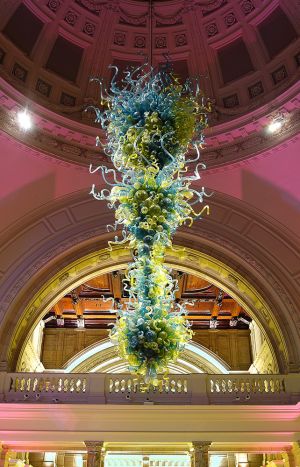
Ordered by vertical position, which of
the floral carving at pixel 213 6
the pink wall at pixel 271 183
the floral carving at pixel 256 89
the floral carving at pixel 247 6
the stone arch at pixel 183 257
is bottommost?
the stone arch at pixel 183 257

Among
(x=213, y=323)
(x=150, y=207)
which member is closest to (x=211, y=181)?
(x=213, y=323)

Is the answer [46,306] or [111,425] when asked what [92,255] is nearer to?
[46,306]

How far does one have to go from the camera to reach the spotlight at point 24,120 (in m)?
13.3

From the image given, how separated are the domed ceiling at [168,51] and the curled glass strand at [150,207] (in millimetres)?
7540

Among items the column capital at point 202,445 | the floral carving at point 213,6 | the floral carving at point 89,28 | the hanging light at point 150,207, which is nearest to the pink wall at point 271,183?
the floral carving at point 213,6

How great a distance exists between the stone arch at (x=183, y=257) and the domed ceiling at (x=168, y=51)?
1432 millimetres

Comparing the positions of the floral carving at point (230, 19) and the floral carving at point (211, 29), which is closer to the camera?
the floral carving at point (230, 19)

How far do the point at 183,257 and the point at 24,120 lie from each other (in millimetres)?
4909

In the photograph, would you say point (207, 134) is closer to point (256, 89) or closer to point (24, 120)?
point (256, 89)

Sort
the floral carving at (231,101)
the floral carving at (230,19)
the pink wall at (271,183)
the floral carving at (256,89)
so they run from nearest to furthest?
1. the pink wall at (271,183)
2. the floral carving at (230,19)
3. the floral carving at (256,89)
4. the floral carving at (231,101)

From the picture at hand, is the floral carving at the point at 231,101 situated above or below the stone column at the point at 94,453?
above

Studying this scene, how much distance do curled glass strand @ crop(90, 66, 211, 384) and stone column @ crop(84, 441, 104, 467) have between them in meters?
6.72

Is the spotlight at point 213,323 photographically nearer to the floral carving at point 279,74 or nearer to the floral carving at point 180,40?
the floral carving at point 279,74

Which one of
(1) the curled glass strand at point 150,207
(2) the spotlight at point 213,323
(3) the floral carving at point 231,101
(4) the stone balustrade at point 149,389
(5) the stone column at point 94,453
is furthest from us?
(2) the spotlight at point 213,323
